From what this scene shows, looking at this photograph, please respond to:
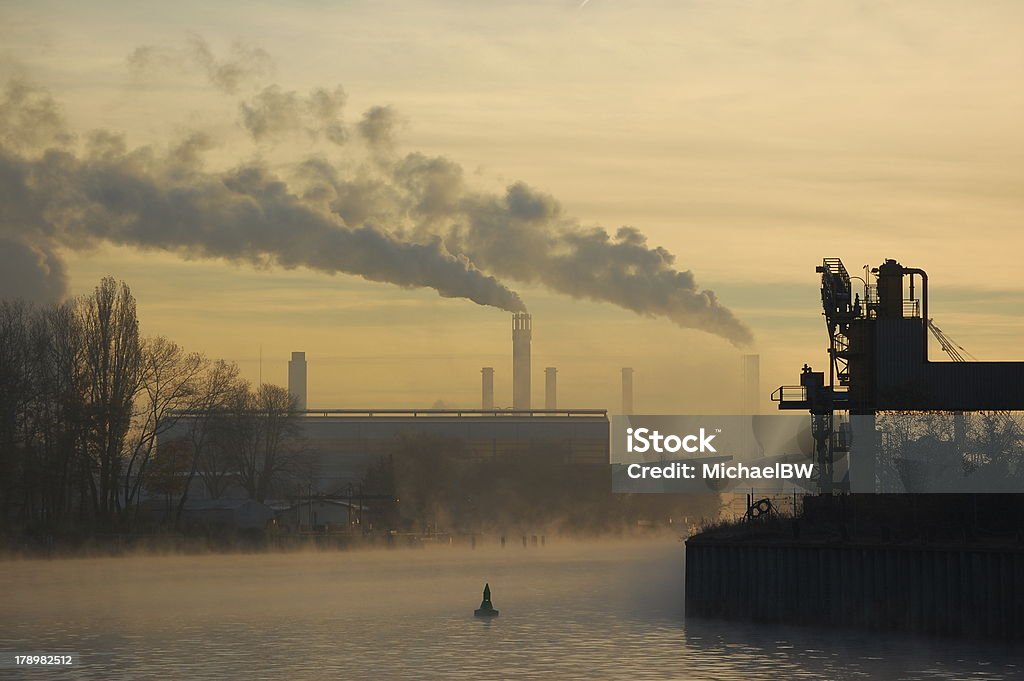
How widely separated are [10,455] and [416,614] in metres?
46.5

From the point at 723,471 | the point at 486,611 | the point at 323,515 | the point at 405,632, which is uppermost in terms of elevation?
the point at 723,471

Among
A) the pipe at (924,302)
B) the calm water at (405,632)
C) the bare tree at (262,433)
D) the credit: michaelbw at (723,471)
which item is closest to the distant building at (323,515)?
the bare tree at (262,433)

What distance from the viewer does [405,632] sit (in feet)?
259

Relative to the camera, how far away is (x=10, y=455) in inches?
4766

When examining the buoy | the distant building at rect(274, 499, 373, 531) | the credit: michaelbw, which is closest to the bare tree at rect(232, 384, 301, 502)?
the distant building at rect(274, 499, 373, 531)

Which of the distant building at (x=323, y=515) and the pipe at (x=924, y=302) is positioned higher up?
the pipe at (x=924, y=302)

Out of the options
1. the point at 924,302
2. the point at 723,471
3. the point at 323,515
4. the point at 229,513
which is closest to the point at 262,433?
the point at 323,515

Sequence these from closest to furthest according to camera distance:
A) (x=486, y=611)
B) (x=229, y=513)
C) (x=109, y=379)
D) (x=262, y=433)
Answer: (x=486, y=611) → (x=109, y=379) → (x=229, y=513) → (x=262, y=433)

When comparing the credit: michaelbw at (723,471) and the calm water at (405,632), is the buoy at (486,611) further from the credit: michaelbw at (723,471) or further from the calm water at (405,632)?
the credit: michaelbw at (723,471)

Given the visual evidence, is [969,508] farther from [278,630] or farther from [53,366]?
[53,366]

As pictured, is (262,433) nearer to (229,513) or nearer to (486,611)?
(229,513)

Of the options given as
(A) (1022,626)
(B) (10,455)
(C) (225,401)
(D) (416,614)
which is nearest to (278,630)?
(D) (416,614)

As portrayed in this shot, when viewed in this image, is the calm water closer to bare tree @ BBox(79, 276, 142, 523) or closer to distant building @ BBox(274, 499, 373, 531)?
bare tree @ BBox(79, 276, 142, 523)

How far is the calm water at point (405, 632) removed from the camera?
2480 inches
